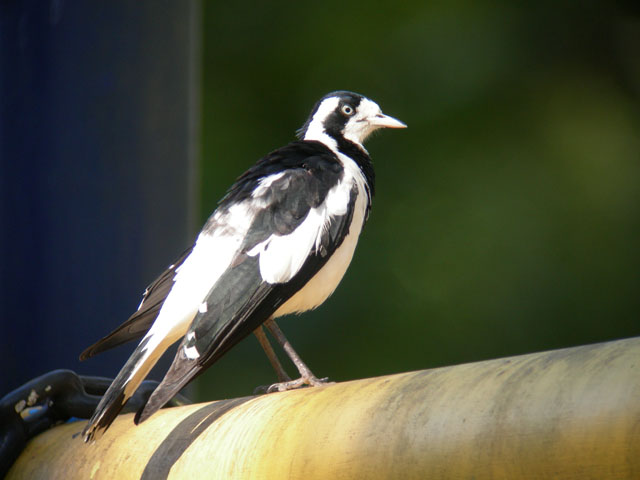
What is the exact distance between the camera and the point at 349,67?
17.4 ft

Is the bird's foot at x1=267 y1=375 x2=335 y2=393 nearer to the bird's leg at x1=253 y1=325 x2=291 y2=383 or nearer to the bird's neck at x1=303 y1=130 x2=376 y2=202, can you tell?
the bird's leg at x1=253 y1=325 x2=291 y2=383

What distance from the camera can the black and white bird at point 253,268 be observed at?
145cm

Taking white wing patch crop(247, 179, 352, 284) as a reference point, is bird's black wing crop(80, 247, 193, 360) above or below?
below

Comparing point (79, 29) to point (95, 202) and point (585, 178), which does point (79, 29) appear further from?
point (585, 178)

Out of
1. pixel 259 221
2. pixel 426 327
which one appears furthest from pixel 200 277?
pixel 426 327

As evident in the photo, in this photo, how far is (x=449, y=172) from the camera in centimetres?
523

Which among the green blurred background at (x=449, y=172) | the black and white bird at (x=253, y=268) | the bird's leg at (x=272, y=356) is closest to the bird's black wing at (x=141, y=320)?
the black and white bird at (x=253, y=268)

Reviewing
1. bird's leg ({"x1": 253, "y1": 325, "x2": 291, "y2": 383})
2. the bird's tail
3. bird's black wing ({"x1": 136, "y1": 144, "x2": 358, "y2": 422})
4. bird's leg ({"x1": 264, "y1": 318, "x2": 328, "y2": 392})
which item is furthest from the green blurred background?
the bird's tail

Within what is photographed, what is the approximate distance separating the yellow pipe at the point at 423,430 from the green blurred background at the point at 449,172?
11.5 ft

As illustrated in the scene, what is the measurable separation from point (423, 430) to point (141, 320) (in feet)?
3.16

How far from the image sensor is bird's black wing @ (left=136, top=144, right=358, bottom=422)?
1.43 metres

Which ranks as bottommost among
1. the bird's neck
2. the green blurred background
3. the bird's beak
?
the green blurred background

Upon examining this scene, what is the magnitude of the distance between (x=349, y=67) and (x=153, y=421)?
4.16 metres

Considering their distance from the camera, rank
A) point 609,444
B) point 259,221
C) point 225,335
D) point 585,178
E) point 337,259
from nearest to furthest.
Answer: point 609,444, point 225,335, point 259,221, point 337,259, point 585,178
